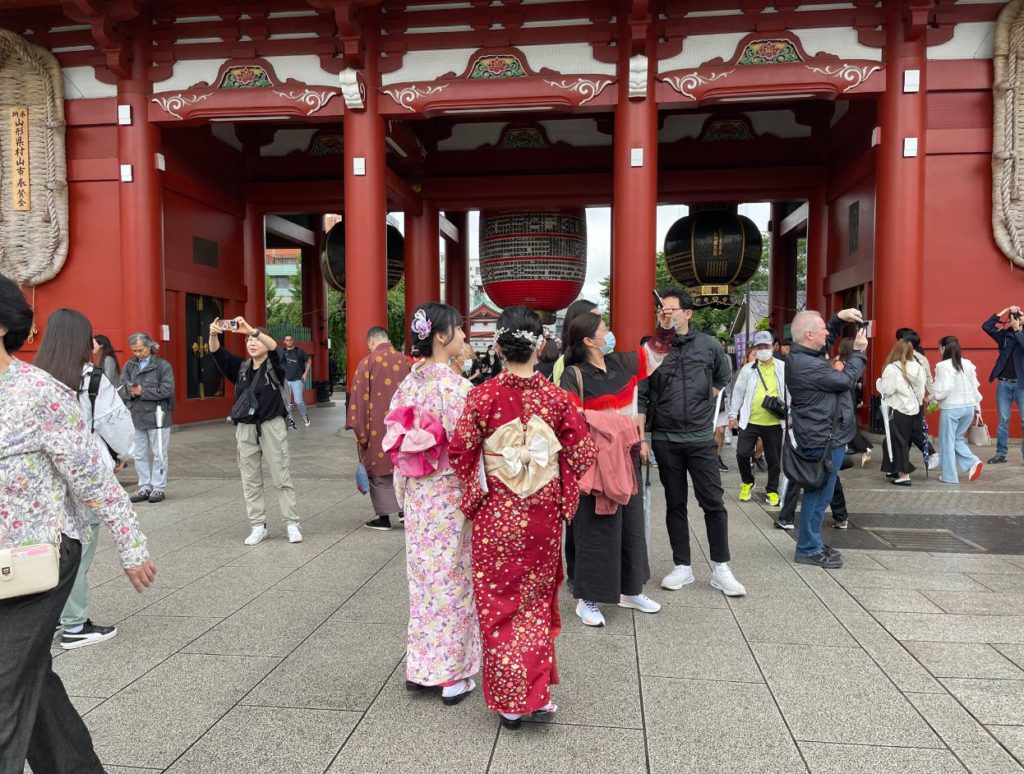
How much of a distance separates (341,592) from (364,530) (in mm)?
1442

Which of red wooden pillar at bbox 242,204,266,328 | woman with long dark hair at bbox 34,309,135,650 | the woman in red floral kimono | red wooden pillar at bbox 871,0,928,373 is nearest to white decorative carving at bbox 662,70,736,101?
red wooden pillar at bbox 871,0,928,373

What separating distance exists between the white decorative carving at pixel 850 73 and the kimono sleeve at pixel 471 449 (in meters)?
8.43

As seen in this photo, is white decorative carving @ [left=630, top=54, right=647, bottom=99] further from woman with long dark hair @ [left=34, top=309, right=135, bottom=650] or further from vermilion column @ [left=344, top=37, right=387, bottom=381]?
woman with long dark hair @ [left=34, top=309, right=135, bottom=650]

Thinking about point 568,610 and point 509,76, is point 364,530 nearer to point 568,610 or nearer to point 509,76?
point 568,610

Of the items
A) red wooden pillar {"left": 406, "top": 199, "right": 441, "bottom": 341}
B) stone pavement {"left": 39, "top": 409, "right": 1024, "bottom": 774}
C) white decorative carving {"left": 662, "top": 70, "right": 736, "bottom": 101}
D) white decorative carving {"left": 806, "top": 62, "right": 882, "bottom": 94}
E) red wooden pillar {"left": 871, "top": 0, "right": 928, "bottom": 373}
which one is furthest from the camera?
red wooden pillar {"left": 406, "top": 199, "right": 441, "bottom": 341}

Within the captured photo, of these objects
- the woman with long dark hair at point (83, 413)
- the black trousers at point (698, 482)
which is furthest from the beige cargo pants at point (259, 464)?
the black trousers at point (698, 482)

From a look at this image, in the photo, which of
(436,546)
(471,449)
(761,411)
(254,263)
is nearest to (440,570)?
(436,546)

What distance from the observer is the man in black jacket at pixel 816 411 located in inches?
163

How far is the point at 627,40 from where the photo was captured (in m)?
8.80

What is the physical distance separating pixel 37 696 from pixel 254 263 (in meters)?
13.1

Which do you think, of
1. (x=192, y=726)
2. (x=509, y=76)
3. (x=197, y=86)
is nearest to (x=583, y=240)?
(x=509, y=76)

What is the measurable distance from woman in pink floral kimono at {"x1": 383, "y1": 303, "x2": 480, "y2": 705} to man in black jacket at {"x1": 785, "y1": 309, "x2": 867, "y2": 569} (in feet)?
8.18

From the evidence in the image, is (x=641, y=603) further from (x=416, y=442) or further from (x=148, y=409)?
(x=148, y=409)

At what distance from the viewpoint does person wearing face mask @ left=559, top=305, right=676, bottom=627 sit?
3334 millimetres
